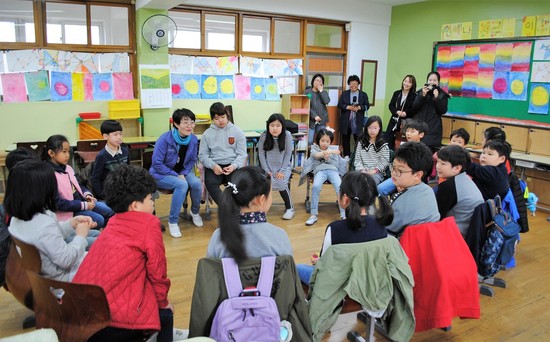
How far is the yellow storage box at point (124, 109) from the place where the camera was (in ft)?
18.9

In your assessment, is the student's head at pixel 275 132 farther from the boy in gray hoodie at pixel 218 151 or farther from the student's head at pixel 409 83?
the student's head at pixel 409 83

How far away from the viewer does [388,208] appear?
79.5 inches

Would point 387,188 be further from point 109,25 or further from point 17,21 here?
point 17,21

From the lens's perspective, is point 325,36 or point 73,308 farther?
point 325,36

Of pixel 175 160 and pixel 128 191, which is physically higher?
pixel 128 191

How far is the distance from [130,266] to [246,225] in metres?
0.47

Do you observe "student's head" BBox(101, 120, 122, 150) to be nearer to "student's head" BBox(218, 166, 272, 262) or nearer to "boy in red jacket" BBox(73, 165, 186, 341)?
"boy in red jacket" BBox(73, 165, 186, 341)

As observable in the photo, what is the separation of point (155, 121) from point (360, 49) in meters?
3.81

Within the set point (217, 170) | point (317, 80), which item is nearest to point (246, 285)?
point (217, 170)

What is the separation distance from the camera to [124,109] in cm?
582

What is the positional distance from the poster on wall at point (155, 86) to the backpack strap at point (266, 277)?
15.6 feet

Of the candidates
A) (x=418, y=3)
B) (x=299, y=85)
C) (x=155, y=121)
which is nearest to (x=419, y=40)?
(x=418, y=3)

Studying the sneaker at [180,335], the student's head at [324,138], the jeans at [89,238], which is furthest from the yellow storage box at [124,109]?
the sneaker at [180,335]

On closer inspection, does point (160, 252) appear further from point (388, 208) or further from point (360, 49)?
point (360, 49)
